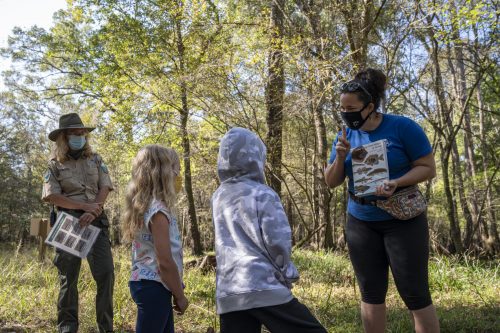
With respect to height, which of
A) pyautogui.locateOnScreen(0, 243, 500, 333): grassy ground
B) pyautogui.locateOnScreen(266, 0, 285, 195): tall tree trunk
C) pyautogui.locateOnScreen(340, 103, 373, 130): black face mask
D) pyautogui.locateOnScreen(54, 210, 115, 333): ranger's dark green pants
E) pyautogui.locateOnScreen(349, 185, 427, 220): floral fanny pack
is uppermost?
pyautogui.locateOnScreen(266, 0, 285, 195): tall tree trunk

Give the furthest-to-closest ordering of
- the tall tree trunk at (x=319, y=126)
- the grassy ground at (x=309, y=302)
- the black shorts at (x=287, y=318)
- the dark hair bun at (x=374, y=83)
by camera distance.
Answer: the tall tree trunk at (x=319, y=126), the grassy ground at (x=309, y=302), the dark hair bun at (x=374, y=83), the black shorts at (x=287, y=318)

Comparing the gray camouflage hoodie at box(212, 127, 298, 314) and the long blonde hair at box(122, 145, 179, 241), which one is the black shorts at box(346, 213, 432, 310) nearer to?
the gray camouflage hoodie at box(212, 127, 298, 314)

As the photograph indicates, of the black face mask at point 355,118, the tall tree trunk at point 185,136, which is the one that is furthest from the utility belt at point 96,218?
the tall tree trunk at point 185,136

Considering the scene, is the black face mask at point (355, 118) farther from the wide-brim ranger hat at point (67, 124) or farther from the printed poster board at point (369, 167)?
the wide-brim ranger hat at point (67, 124)

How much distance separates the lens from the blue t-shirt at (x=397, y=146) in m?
2.60

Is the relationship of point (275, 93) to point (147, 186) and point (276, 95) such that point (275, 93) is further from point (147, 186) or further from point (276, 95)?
point (147, 186)

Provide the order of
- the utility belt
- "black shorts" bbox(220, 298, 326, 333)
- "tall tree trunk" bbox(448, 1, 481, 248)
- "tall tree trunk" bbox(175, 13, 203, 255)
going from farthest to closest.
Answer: "tall tree trunk" bbox(175, 13, 203, 255) → "tall tree trunk" bbox(448, 1, 481, 248) → the utility belt → "black shorts" bbox(220, 298, 326, 333)

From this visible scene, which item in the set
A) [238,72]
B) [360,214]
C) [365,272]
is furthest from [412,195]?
[238,72]

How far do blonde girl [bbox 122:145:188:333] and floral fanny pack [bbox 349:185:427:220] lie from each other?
1302 millimetres

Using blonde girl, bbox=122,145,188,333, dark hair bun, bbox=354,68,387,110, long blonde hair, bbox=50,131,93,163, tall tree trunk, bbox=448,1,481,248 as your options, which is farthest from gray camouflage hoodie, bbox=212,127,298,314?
tall tree trunk, bbox=448,1,481,248

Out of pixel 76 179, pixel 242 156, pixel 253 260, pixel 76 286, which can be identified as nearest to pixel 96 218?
pixel 76 179

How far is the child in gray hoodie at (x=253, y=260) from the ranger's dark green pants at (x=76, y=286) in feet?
6.31

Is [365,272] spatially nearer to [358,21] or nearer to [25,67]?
[358,21]

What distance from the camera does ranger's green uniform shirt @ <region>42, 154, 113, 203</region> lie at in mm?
3748
